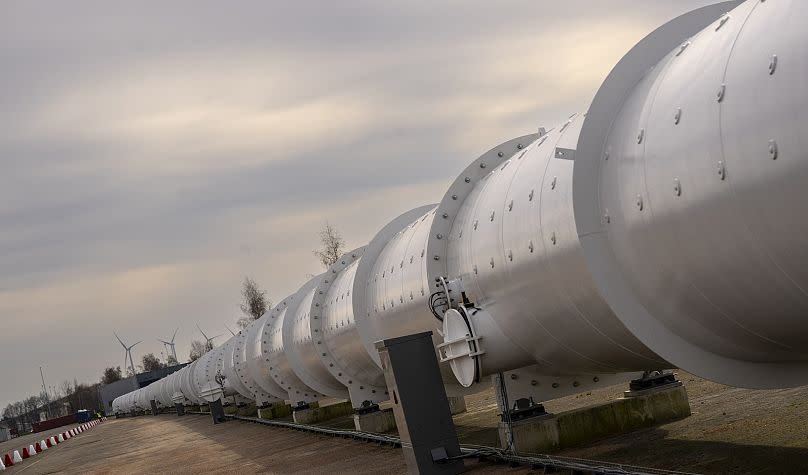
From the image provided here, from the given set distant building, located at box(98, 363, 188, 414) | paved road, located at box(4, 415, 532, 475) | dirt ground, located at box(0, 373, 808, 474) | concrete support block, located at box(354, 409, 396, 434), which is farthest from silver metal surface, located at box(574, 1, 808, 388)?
distant building, located at box(98, 363, 188, 414)

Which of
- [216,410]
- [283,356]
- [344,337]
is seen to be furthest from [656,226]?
[216,410]

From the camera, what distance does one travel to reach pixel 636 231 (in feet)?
25.7

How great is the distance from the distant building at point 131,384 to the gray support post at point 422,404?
482ft

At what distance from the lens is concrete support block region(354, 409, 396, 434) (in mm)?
21031

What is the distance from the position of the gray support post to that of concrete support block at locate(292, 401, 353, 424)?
18.1 m

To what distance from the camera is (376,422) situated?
830 inches

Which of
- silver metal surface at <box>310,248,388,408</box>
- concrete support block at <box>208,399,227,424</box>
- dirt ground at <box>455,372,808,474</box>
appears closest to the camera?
dirt ground at <box>455,372,808,474</box>

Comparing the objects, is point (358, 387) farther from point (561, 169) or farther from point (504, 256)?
point (561, 169)

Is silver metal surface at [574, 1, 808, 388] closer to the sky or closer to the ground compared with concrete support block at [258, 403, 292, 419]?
closer to the sky

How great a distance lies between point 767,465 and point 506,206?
12.6 feet

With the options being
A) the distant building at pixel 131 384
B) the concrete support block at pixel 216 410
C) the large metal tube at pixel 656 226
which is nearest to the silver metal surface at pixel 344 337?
the large metal tube at pixel 656 226

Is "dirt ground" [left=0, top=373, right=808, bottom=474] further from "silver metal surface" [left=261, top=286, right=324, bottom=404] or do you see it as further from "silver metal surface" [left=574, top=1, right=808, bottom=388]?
"silver metal surface" [left=574, top=1, right=808, bottom=388]

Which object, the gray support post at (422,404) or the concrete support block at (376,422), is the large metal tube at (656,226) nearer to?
the gray support post at (422,404)

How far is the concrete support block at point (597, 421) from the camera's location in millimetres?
12656
